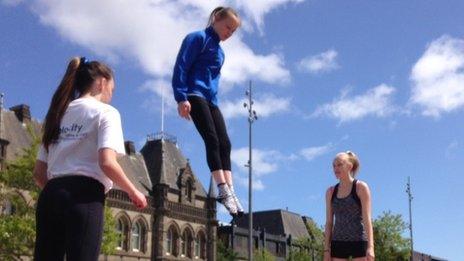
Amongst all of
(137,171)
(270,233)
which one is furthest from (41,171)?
(270,233)

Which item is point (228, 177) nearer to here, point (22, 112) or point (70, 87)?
point (70, 87)

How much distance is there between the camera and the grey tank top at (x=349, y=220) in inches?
305

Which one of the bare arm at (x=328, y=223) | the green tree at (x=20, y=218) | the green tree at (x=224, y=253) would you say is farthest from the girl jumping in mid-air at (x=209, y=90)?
the green tree at (x=224, y=253)

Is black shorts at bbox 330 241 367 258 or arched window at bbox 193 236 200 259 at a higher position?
arched window at bbox 193 236 200 259

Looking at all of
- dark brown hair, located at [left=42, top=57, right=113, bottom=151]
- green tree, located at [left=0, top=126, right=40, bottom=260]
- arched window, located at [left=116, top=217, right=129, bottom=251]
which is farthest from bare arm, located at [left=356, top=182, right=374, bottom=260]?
arched window, located at [left=116, top=217, right=129, bottom=251]

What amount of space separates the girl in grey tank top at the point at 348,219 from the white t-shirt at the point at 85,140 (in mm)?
3710

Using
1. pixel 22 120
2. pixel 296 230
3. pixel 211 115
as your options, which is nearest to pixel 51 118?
pixel 211 115

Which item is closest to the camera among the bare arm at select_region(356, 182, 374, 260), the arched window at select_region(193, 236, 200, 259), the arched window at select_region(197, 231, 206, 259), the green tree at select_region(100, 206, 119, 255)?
the bare arm at select_region(356, 182, 374, 260)

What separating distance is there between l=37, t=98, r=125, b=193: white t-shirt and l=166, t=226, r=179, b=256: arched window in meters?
53.3

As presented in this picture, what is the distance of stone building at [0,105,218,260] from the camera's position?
52.6 m

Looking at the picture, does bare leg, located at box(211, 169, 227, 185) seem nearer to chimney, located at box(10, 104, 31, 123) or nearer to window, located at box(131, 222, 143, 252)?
chimney, located at box(10, 104, 31, 123)

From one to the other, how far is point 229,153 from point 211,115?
43 centimetres

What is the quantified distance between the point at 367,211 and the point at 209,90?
2329 mm

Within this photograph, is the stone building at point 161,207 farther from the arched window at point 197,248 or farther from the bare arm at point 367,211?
the bare arm at point 367,211
